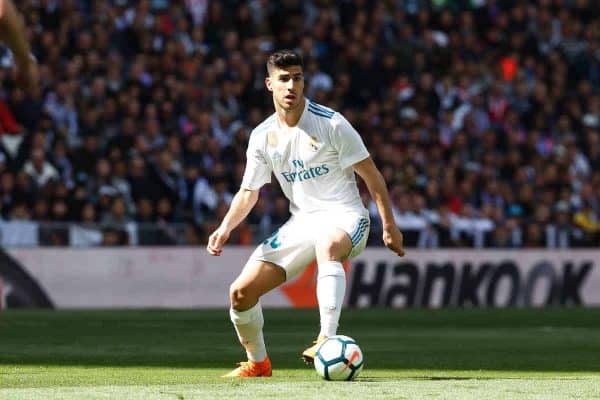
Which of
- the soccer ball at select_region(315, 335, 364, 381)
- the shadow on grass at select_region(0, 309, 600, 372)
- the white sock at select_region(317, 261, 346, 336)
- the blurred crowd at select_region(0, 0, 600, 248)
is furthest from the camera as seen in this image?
the blurred crowd at select_region(0, 0, 600, 248)

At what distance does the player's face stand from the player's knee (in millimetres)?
1296

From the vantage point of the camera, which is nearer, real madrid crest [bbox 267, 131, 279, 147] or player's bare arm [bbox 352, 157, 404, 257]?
player's bare arm [bbox 352, 157, 404, 257]

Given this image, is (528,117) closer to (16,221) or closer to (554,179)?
(554,179)

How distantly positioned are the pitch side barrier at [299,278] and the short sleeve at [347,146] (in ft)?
36.8

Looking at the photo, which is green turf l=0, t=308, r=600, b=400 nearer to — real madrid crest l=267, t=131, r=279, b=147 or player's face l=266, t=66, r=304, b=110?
real madrid crest l=267, t=131, r=279, b=147

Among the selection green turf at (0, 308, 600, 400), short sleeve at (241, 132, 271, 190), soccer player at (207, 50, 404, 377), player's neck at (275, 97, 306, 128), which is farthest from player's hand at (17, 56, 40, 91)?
short sleeve at (241, 132, 271, 190)

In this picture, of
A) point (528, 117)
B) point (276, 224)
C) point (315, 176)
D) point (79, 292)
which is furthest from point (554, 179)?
point (315, 176)

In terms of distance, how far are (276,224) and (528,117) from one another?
24.6ft

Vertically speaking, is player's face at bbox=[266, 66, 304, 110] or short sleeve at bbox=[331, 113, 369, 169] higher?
player's face at bbox=[266, 66, 304, 110]

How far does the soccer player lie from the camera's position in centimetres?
945

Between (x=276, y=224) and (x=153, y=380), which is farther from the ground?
(x=153, y=380)

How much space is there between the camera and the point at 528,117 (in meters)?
26.9

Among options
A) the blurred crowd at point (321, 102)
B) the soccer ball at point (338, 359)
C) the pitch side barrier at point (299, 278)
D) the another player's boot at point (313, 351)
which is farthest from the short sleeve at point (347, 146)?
the pitch side barrier at point (299, 278)

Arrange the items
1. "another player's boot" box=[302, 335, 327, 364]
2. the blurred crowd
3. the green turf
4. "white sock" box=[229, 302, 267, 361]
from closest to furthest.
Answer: the green turf
"another player's boot" box=[302, 335, 327, 364]
"white sock" box=[229, 302, 267, 361]
the blurred crowd
